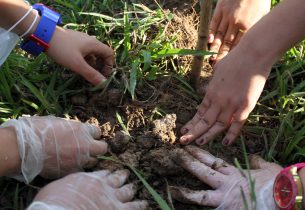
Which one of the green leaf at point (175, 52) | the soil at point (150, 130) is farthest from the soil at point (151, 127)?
the green leaf at point (175, 52)

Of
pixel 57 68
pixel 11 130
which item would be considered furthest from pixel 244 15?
pixel 11 130

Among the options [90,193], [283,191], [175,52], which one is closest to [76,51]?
[175,52]

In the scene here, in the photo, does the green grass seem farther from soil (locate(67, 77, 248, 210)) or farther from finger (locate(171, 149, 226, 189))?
finger (locate(171, 149, 226, 189))

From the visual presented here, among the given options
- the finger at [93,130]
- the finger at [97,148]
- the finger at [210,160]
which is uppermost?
the finger at [210,160]

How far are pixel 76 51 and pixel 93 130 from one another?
12.6 inches

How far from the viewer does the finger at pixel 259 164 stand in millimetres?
1494

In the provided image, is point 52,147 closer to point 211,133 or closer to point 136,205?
point 136,205

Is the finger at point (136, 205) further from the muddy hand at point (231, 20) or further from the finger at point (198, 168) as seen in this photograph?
the muddy hand at point (231, 20)

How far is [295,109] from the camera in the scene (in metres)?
1.68

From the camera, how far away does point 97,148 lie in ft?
4.98

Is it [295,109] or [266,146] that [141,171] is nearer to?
[266,146]

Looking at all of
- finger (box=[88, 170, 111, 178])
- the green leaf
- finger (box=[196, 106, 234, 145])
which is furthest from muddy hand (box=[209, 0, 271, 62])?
finger (box=[88, 170, 111, 178])

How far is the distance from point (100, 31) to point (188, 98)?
1.68 feet

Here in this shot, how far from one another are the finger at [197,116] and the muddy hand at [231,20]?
1.02ft
